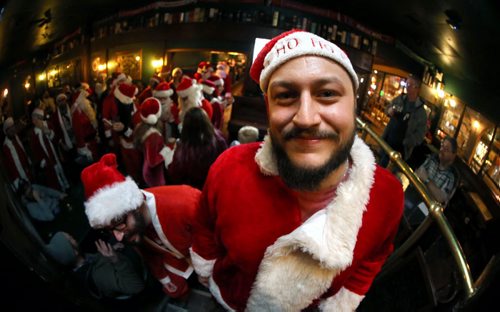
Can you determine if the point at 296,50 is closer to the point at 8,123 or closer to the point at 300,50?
the point at 300,50

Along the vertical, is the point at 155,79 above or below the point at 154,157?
above

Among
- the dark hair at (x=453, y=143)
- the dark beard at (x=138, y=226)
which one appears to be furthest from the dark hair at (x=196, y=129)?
the dark hair at (x=453, y=143)

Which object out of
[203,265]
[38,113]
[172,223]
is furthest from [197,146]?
[38,113]

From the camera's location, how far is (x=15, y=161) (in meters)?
0.49

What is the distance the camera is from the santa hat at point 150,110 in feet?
2.30

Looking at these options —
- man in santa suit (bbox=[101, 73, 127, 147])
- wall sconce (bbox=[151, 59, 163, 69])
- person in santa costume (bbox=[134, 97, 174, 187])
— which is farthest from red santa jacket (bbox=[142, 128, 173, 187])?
wall sconce (bbox=[151, 59, 163, 69])

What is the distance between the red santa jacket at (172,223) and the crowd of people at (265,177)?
7 centimetres

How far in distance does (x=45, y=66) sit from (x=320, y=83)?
0.51m

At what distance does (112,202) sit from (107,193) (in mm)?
40

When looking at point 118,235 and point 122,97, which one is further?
point 118,235

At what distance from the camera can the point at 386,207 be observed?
728mm

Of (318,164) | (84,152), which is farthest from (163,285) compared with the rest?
(318,164)

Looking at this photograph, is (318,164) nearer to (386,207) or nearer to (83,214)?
(386,207)

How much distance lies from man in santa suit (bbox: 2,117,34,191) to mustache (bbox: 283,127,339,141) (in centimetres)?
48
